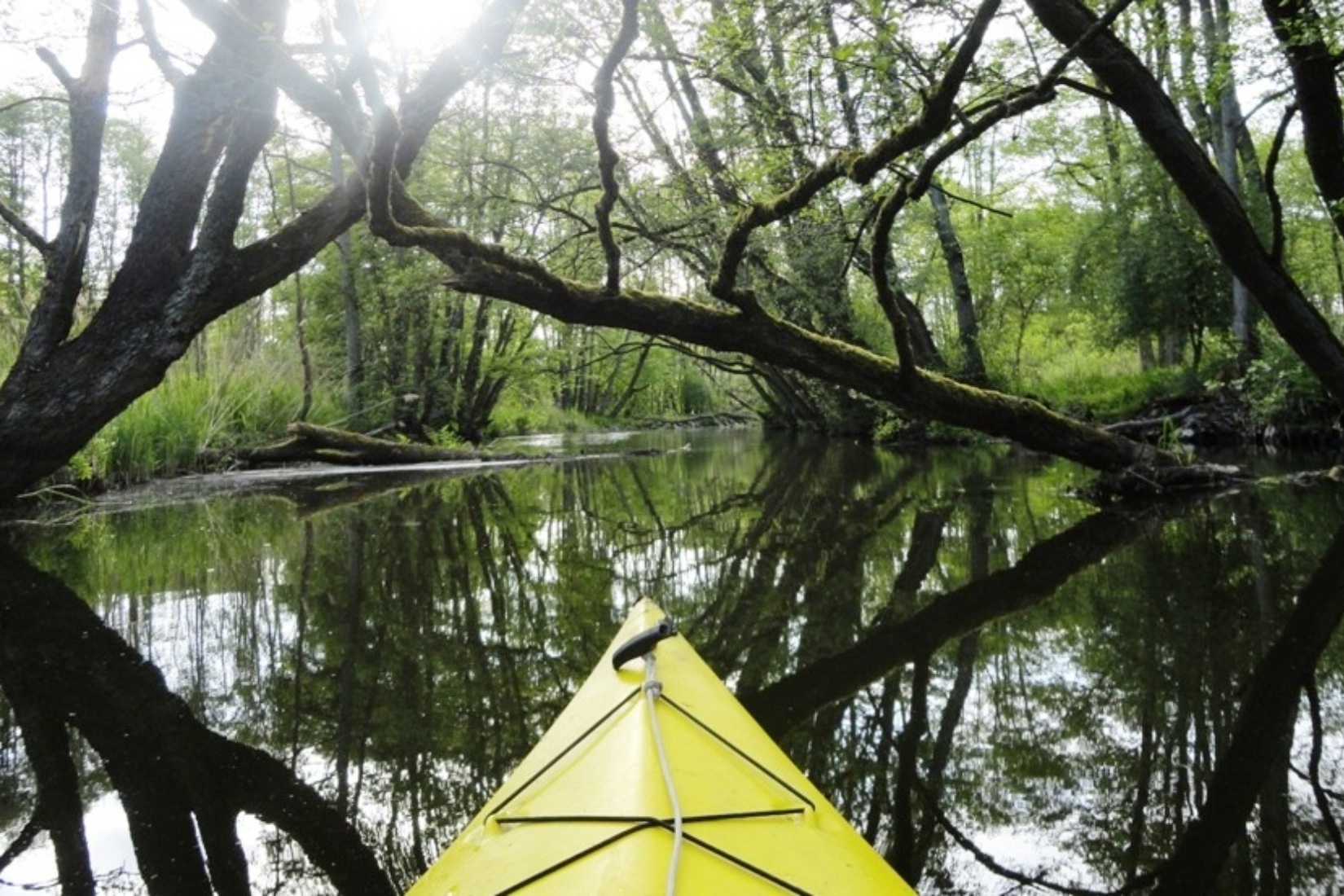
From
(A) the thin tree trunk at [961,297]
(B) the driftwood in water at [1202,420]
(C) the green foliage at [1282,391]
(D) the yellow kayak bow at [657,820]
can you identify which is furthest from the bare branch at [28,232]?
(A) the thin tree trunk at [961,297]

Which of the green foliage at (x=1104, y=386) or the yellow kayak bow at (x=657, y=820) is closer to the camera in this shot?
the yellow kayak bow at (x=657, y=820)

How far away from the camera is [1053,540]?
5496mm

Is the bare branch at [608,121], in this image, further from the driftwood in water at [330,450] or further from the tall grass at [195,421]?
the driftwood in water at [330,450]

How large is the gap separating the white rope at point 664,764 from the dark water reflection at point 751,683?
0.49 m

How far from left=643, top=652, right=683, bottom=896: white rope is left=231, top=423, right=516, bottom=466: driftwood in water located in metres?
10.9

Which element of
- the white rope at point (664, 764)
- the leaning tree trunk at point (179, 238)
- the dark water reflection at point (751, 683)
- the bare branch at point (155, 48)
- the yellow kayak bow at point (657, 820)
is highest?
the bare branch at point (155, 48)

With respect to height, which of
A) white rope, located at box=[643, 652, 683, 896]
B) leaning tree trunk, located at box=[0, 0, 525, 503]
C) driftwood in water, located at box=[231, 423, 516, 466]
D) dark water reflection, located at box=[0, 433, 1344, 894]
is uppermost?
leaning tree trunk, located at box=[0, 0, 525, 503]

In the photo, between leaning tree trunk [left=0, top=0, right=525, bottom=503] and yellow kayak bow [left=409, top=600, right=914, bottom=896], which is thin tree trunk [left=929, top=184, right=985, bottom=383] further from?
yellow kayak bow [left=409, top=600, right=914, bottom=896]

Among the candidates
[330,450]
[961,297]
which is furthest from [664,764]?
[961,297]

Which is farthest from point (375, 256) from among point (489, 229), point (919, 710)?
point (919, 710)

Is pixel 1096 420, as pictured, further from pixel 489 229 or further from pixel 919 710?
pixel 919 710

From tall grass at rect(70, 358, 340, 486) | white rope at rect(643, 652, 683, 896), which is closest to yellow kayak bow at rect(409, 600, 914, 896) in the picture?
white rope at rect(643, 652, 683, 896)

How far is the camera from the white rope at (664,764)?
4.04 ft

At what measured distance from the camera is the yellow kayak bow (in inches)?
51.0
